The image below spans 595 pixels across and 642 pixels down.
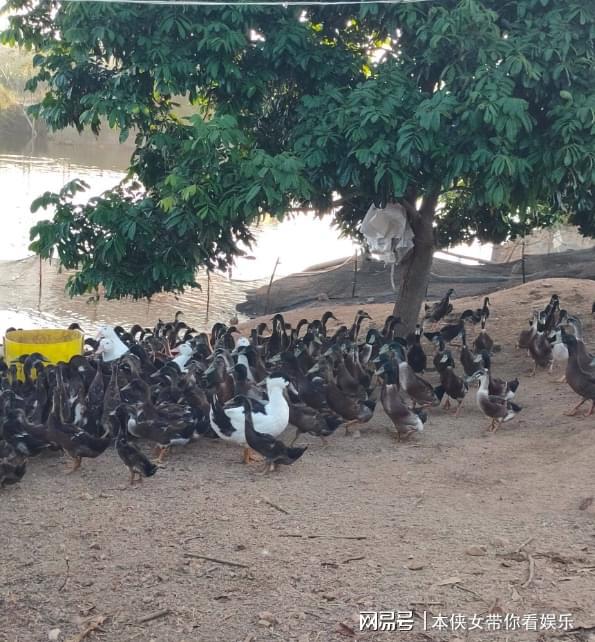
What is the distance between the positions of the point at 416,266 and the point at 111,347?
423 cm

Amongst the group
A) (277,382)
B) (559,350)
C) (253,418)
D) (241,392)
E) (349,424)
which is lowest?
(349,424)

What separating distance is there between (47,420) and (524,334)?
6.43 metres

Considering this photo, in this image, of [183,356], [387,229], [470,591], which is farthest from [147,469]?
[387,229]

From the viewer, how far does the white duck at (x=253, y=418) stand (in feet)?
26.5

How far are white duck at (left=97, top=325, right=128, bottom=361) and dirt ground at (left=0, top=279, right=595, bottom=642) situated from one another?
8.80 feet

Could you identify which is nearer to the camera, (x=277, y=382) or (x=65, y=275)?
(x=277, y=382)

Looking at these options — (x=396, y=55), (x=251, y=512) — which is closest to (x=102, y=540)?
(x=251, y=512)

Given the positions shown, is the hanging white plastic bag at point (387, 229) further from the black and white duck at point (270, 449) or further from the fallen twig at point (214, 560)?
the fallen twig at point (214, 560)

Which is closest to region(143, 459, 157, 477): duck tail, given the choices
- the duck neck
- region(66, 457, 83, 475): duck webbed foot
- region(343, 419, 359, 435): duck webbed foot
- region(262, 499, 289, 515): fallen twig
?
region(66, 457, 83, 475): duck webbed foot

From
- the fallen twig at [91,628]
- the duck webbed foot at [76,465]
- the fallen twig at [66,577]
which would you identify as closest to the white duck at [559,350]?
the duck webbed foot at [76,465]

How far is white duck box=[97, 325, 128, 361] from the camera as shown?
433 inches

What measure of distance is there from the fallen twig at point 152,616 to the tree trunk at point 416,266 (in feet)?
23.3

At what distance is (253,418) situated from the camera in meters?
8.12

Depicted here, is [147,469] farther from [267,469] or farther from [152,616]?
[152,616]
